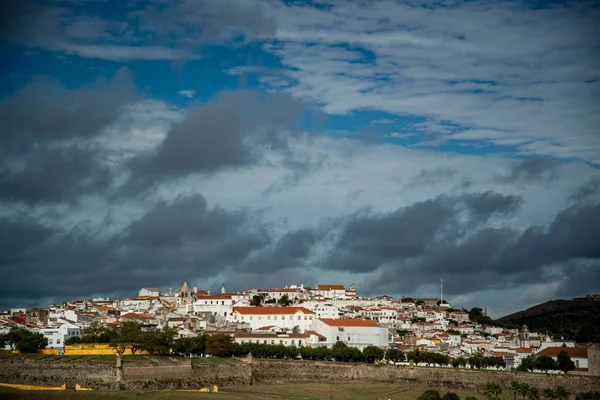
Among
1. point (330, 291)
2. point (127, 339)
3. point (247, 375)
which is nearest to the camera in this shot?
point (127, 339)

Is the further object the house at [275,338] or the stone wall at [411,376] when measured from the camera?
the house at [275,338]

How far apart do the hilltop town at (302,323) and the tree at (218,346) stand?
526 cm

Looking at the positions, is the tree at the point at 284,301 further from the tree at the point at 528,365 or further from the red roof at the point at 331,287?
the tree at the point at 528,365

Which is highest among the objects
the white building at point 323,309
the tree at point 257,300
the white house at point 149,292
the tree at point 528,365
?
the white house at point 149,292

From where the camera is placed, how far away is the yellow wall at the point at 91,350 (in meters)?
73.4

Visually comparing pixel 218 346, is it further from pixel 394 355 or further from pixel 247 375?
pixel 394 355

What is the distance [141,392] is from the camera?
6088cm

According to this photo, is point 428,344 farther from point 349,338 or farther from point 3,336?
point 3,336

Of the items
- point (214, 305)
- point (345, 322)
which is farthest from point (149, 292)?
point (345, 322)

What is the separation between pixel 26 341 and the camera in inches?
2894

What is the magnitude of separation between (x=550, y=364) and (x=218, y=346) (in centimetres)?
4168

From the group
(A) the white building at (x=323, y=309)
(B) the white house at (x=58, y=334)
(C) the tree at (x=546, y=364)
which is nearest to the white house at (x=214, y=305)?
(A) the white building at (x=323, y=309)

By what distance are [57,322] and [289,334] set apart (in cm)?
2868

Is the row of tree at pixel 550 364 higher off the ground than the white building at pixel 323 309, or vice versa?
the white building at pixel 323 309
